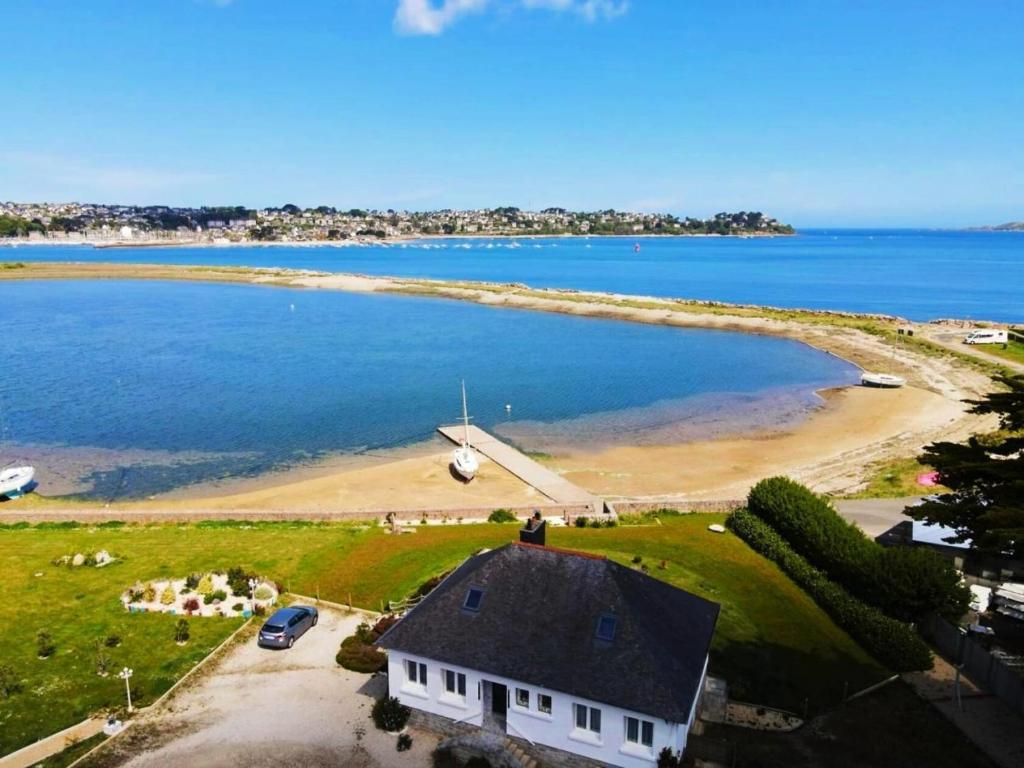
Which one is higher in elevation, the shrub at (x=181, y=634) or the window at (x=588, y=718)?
the window at (x=588, y=718)

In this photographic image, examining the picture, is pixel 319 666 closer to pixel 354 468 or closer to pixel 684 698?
pixel 684 698

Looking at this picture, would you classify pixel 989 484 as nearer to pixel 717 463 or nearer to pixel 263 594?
pixel 263 594

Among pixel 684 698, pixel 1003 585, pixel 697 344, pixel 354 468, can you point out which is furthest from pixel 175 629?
pixel 697 344

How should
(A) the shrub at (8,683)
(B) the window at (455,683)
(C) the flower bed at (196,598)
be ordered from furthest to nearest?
(C) the flower bed at (196,598) → (A) the shrub at (8,683) → (B) the window at (455,683)

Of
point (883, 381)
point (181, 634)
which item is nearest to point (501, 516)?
point (181, 634)

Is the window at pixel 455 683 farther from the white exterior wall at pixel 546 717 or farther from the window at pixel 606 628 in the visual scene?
the window at pixel 606 628

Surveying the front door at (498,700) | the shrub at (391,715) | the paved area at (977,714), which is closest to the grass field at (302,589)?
the paved area at (977,714)

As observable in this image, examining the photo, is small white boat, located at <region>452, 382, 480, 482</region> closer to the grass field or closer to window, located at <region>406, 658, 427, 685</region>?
the grass field
